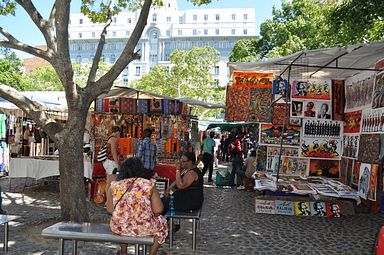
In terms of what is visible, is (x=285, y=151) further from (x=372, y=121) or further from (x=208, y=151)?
(x=208, y=151)

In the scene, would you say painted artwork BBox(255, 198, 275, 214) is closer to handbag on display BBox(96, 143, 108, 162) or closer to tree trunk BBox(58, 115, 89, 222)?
handbag on display BBox(96, 143, 108, 162)

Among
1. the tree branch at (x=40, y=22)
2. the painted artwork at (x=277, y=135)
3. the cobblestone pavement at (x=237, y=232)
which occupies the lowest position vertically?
the cobblestone pavement at (x=237, y=232)

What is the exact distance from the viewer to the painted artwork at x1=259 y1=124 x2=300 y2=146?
917 centimetres

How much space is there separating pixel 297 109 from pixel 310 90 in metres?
0.54

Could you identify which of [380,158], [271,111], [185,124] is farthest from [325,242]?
[185,124]

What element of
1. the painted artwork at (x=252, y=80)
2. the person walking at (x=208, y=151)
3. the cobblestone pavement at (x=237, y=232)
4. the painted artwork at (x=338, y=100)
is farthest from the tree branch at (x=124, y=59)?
the person walking at (x=208, y=151)

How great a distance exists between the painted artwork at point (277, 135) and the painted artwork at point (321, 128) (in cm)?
23

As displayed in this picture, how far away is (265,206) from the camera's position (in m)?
7.76

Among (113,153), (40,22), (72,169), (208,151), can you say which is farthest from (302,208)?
(40,22)

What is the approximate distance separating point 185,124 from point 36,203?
163 inches

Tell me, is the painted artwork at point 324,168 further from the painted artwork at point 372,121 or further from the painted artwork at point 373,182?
the painted artwork at point 373,182

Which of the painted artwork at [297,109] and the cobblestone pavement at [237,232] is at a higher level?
the painted artwork at [297,109]

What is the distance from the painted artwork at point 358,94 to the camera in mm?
7758

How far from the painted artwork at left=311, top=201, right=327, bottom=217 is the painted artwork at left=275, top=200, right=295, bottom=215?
0.40m
